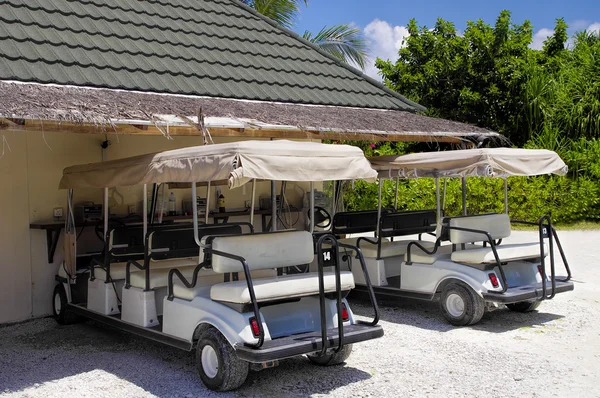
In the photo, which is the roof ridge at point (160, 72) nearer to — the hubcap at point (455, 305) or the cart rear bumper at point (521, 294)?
the hubcap at point (455, 305)

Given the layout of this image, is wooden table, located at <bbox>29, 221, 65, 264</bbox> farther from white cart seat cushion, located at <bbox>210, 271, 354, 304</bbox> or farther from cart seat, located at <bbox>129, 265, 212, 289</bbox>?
white cart seat cushion, located at <bbox>210, 271, 354, 304</bbox>

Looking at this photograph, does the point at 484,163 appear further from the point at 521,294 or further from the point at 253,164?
the point at 253,164

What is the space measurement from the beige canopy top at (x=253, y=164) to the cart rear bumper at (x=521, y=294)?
7.32 ft

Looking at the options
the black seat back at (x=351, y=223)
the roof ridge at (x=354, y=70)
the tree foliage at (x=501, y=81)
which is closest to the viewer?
the black seat back at (x=351, y=223)

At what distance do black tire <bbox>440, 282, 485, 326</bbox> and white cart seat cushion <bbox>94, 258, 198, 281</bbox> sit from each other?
2.76 meters

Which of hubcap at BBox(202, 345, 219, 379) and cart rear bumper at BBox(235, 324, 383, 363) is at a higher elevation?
cart rear bumper at BBox(235, 324, 383, 363)

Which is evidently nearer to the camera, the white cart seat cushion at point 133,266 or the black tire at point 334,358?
the black tire at point 334,358

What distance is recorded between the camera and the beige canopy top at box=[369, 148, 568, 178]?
7418 mm

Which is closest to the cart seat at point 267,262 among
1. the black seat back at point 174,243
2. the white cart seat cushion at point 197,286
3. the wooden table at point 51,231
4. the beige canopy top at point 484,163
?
the white cart seat cushion at point 197,286

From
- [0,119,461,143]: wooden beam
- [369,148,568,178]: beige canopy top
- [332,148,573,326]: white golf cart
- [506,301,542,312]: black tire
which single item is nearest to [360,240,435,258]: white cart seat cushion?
[332,148,573,326]: white golf cart

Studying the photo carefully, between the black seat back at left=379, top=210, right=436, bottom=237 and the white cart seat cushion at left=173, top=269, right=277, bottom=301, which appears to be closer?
the white cart seat cushion at left=173, top=269, right=277, bottom=301

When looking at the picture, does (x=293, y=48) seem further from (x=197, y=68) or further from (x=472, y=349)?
(x=472, y=349)

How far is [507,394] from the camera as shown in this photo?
17.5ft

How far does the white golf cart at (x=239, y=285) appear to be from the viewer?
526 cm
